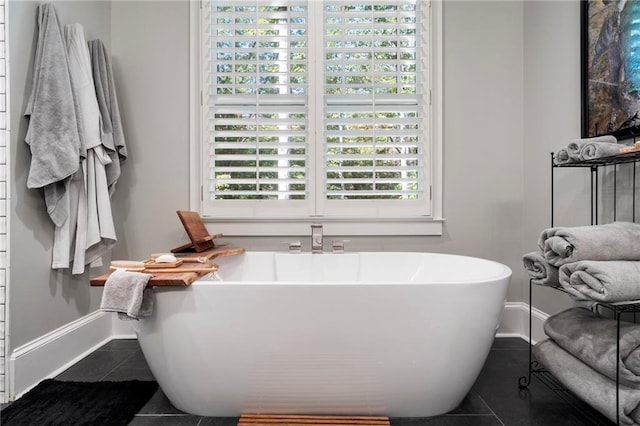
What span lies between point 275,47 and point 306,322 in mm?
1893

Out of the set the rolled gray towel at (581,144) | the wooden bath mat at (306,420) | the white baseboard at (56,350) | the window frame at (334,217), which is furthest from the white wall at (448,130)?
the wooden bath mat at (306,420)

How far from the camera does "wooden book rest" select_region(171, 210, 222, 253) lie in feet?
7.22

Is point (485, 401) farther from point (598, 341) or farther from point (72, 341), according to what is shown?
point (72, 341)

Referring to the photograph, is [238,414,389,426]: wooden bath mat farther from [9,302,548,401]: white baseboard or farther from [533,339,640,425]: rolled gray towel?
[9,302,548,401]: white baseboard

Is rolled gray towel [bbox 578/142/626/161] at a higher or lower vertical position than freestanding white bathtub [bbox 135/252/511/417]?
higher

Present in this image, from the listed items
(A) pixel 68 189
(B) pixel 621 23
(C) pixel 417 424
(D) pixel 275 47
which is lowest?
(C) pixel 417 424

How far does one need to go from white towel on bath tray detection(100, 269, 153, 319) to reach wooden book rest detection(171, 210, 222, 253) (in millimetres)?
708

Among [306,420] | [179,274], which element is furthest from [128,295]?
[306,420]

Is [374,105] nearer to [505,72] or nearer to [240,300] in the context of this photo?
[505,72]

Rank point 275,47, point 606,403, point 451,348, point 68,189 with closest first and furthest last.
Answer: point 606,403 → point 451,348 → point 68,189 → point 275,47

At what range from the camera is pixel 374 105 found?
2586 millimetres

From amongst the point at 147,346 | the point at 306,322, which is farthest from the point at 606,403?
the point at 147,346

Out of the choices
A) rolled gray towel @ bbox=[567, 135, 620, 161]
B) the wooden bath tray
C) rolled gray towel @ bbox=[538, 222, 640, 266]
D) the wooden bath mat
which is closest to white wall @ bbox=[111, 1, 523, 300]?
the wooden bath tray

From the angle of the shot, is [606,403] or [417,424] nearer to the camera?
[606,403]
